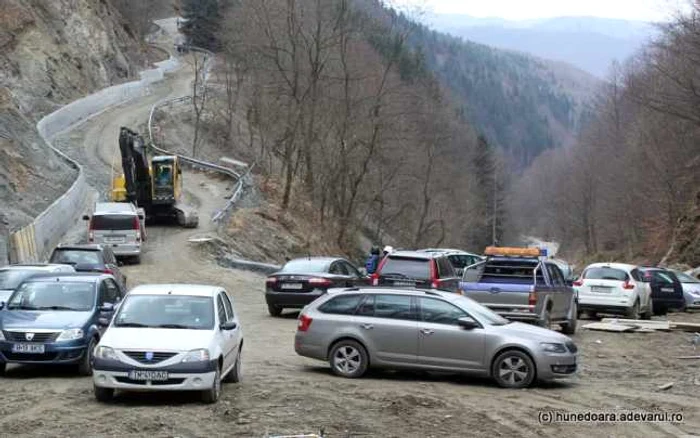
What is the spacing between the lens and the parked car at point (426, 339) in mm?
13781

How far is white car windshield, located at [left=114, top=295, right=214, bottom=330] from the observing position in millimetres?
12258

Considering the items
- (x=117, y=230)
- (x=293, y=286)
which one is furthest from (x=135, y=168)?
(x=293, y=286)

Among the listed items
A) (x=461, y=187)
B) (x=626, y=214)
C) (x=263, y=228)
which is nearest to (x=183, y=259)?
(x=263, y=228)

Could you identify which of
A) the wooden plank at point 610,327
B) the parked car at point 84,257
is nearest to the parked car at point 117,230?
the parked car at point 84,257

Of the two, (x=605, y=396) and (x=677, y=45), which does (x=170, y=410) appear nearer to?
(x=605, y=396)

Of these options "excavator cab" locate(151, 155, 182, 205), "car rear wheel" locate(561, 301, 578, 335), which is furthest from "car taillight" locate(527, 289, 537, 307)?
"excavator cab" locate(151, 155, 182, 205)

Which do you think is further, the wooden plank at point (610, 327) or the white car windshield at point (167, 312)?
the wooden plank at point (610, 327)

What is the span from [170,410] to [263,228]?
3418 centimetres

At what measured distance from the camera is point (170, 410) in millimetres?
11117

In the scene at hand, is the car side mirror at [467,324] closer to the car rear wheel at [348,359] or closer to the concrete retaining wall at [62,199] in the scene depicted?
the car rear wheel at [348,359]

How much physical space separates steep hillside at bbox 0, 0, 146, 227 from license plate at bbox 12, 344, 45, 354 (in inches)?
826

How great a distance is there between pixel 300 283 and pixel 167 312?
10.4 metres

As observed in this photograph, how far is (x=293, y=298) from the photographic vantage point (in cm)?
2275

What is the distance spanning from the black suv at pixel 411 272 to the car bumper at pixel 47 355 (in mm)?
8465
